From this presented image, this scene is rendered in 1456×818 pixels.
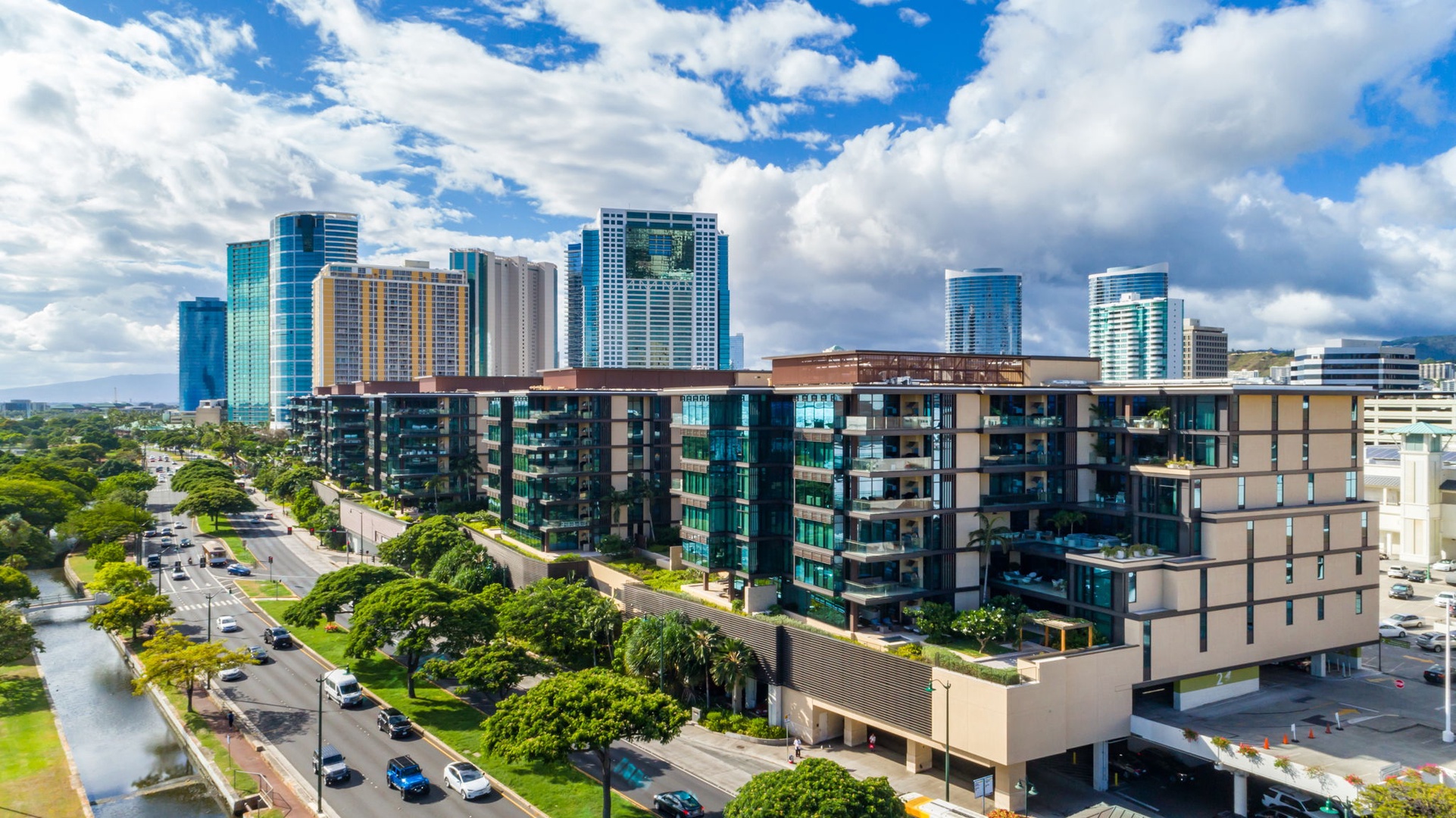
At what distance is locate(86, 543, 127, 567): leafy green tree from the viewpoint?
293 ft

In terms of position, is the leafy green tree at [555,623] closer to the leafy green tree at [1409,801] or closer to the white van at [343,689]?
the white van at [343,689]

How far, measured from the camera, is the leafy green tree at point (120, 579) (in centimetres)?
7400

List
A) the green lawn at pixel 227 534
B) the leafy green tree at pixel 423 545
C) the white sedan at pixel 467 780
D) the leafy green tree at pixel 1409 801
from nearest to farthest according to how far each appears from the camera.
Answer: the leafy green tree at pixel 1409 801 < the white sedan at pixel 467 780 < the leafy green tree at pixel 423 545 < the green lawn at pixel 227 534

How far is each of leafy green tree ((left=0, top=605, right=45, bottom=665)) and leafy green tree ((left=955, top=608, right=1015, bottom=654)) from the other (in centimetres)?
6502

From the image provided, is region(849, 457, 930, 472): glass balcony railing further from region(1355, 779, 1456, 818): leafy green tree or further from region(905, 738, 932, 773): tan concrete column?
region(1355, 779, 1456, 818): leafy green tree

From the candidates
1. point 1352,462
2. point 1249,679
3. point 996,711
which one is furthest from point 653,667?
point 1352,462

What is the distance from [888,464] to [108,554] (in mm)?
82787

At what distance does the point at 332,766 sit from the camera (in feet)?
153

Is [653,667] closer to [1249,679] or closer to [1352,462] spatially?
[1249,679]

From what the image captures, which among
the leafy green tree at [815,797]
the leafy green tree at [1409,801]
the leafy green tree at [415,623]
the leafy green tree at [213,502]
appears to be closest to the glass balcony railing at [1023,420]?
the leafy green tree at [1409,801]

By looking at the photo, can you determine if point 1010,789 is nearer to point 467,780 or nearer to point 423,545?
point 467,780

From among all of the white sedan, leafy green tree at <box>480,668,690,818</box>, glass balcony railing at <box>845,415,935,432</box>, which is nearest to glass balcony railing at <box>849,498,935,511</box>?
glass balcony railing at <box>845,415,935,432</box>

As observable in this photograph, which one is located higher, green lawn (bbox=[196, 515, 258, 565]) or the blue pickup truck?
green lawn (bbox=[196, 515, 258, 565])

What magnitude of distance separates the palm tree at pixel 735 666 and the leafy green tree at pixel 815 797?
1862 cm
